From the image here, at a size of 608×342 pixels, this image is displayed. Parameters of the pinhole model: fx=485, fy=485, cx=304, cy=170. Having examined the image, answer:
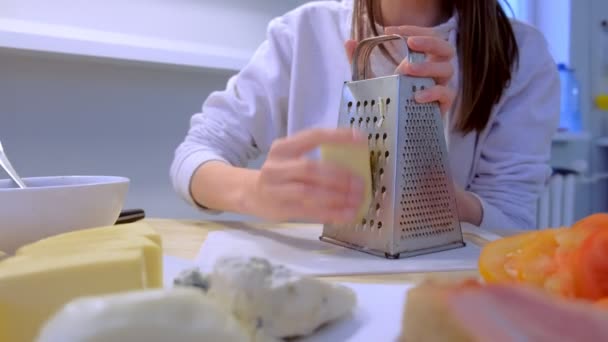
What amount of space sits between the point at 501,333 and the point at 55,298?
0.24 metres

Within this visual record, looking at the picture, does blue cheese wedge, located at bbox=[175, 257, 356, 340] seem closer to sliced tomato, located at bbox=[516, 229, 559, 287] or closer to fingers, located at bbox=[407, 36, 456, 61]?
sliced tomato, located at bbox=[516, 229, 559, 287]

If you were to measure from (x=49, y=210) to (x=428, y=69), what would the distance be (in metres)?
0.43

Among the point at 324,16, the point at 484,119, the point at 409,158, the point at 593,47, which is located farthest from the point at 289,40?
the point at 593,47

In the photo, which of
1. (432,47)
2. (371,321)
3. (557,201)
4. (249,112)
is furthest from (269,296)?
(557,201)

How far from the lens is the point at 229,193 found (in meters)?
0.71

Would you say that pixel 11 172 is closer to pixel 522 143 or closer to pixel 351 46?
pixel 351 46

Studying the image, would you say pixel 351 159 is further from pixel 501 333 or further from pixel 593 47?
pixel 593 47

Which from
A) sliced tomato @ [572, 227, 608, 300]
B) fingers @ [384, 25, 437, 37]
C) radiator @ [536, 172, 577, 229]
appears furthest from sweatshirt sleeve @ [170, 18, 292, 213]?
radiator @ [536, 172, 577, 229]

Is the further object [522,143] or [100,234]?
[522,143]

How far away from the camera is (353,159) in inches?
19.6

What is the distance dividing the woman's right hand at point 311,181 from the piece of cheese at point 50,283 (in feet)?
0.73

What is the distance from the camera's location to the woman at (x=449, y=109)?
2.84ft

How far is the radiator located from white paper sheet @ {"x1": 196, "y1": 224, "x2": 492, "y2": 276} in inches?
50.7

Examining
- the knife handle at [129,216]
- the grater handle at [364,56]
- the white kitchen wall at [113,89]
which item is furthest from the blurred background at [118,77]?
the grater handle at [364,56]
